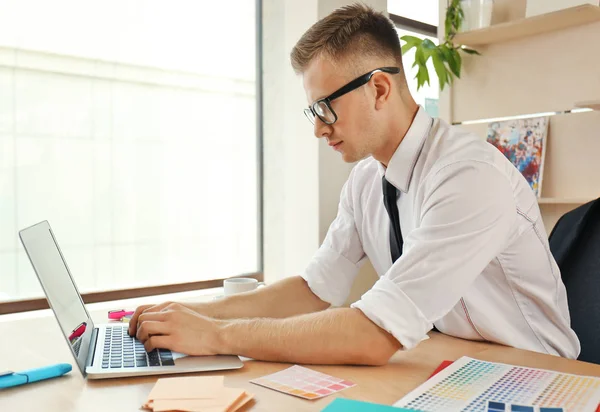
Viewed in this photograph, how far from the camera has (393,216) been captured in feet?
Result: 4.92

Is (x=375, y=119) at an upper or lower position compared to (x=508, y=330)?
upper

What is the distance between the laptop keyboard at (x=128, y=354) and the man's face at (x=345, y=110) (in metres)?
0.65

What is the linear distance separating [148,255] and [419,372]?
1.77 meters

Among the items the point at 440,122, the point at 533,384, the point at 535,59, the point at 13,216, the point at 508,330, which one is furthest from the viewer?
the point at 535,59

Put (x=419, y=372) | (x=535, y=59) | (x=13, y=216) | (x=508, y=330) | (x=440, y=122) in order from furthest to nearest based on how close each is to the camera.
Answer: (x=535, y=59) < (x=13, y=216) < (x=440, y=122) < (x=508, y=330) < (x=419, y=372)

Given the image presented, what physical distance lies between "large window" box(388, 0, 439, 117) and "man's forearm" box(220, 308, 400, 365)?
2.16 metres

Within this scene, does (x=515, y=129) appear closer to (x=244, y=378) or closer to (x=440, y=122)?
(x=440, y=122)

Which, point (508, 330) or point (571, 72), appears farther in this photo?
point (571, 72)

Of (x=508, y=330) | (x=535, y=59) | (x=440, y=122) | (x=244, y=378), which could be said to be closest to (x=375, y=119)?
(x=440, y=122)

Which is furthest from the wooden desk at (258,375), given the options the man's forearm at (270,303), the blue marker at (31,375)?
the man's forearm at (270,303)

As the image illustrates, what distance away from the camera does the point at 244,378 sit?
101cm

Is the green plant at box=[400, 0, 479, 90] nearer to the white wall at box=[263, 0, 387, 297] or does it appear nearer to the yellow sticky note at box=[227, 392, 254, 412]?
the white wall at box=[263, 0, 387, 297]

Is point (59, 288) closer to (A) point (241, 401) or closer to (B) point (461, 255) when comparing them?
(A) point (241, 401)

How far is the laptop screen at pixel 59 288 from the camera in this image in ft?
3.49
